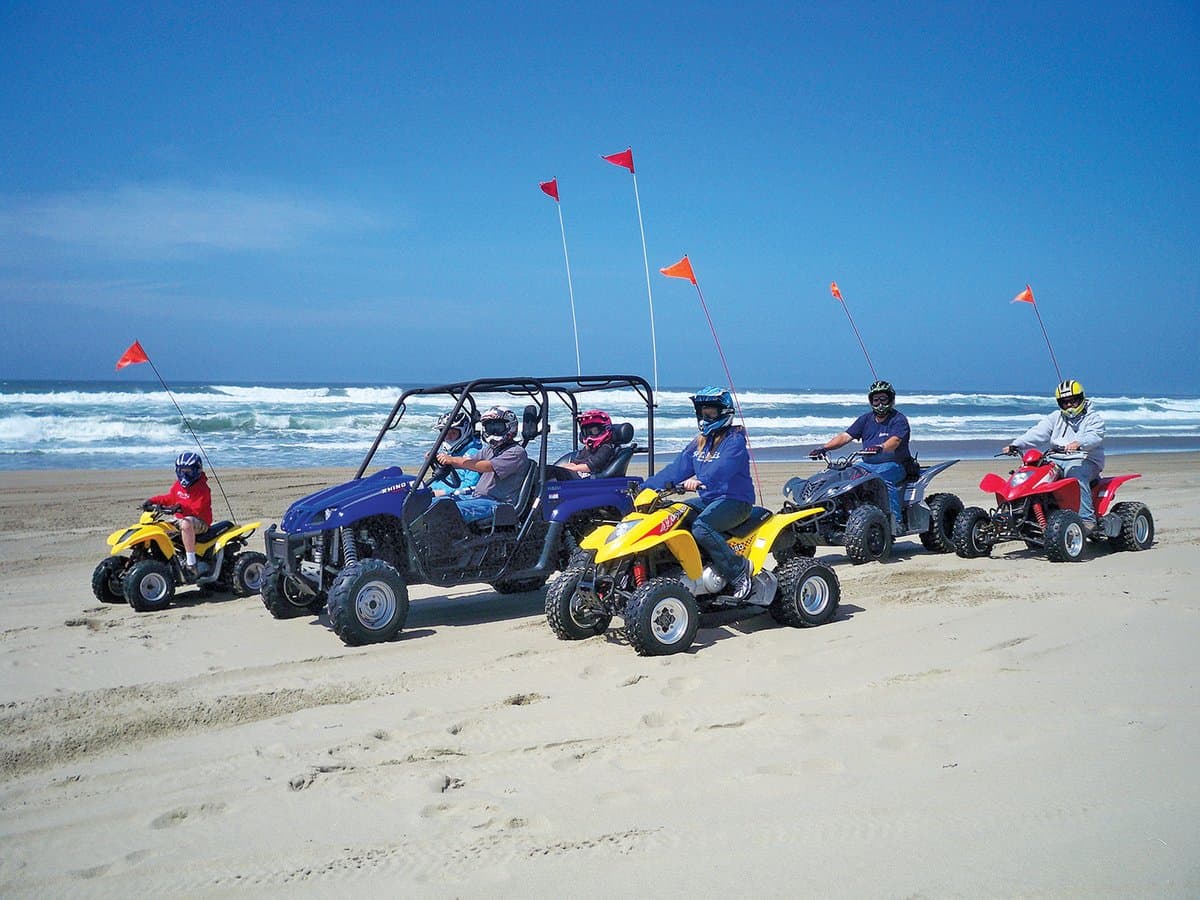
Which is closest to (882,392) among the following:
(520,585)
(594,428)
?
(594,428)

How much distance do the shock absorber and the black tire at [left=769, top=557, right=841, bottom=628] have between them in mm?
3043

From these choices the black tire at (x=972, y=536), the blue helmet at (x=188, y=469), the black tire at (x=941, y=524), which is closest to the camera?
the blue helmet at (x=188, y=469)

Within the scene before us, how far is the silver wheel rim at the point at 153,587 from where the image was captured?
8195 mm

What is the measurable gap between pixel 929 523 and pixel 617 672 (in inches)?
206

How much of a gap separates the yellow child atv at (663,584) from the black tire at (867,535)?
2.35m

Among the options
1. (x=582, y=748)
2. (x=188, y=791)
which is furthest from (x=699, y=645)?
(x=188, y=791)

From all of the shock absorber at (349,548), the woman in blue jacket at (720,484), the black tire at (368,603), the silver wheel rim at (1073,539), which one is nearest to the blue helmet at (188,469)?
the shock absorber at (349,548)

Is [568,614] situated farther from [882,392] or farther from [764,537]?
[882,392]

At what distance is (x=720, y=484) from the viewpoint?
21.8ft

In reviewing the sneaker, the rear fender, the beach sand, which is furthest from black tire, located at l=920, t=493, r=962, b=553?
the sneaker

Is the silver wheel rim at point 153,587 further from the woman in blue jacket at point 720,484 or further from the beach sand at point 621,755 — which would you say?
the woman in blue jacket at point 720,484

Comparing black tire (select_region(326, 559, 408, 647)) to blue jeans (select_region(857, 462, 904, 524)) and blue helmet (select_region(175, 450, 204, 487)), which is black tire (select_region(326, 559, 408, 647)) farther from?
blue jeans (select_region(857, 462, 904, 524))

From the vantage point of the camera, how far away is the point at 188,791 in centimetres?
425

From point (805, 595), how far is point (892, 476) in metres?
3.31
